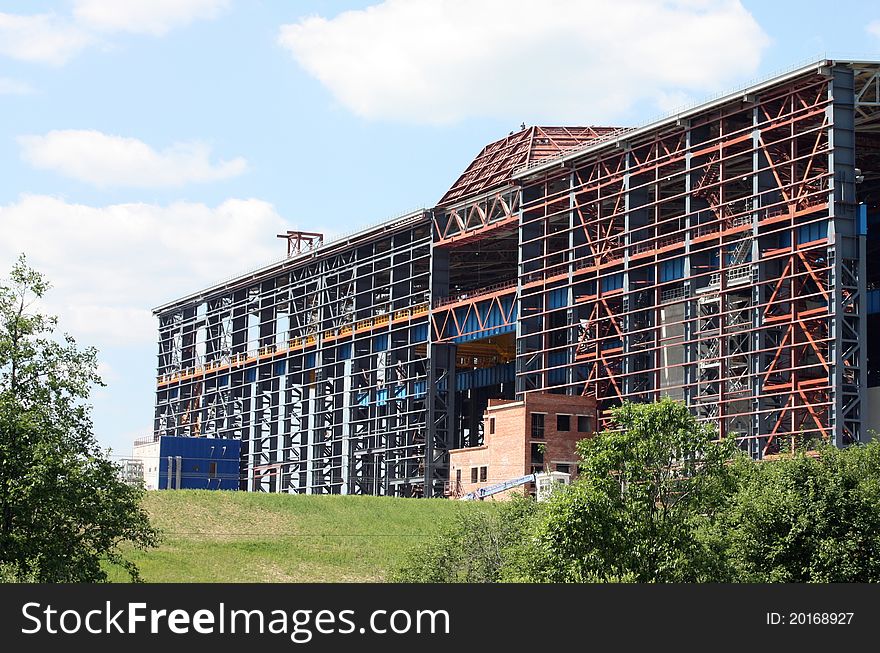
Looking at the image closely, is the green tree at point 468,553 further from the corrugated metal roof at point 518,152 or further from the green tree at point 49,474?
the corrugated metal roof at point 518,152

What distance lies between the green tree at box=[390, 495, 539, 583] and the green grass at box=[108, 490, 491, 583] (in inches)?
447

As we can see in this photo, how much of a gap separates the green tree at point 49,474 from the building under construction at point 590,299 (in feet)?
105

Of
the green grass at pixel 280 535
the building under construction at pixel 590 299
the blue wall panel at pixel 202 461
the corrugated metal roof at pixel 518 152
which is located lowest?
the green grass at pixel 280 535

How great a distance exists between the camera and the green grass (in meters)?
72.8

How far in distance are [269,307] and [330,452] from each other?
20362mm

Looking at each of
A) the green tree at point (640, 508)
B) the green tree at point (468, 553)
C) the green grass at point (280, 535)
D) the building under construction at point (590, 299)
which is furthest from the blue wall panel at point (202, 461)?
the green tree at point (640, 508)

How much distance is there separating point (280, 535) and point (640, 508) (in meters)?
44.4

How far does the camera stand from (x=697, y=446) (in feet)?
148

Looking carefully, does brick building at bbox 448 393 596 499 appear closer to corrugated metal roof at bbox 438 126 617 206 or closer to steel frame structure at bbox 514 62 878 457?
steel frame structure at bbox 514 62 878 457

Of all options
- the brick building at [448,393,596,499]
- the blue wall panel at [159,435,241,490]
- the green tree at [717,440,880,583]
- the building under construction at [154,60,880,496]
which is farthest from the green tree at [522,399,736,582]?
the blue wall panel at [159,435,241,490]

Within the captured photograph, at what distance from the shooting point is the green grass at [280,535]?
7275cm

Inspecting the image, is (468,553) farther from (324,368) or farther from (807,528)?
(324,368)

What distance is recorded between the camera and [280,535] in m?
84.9
